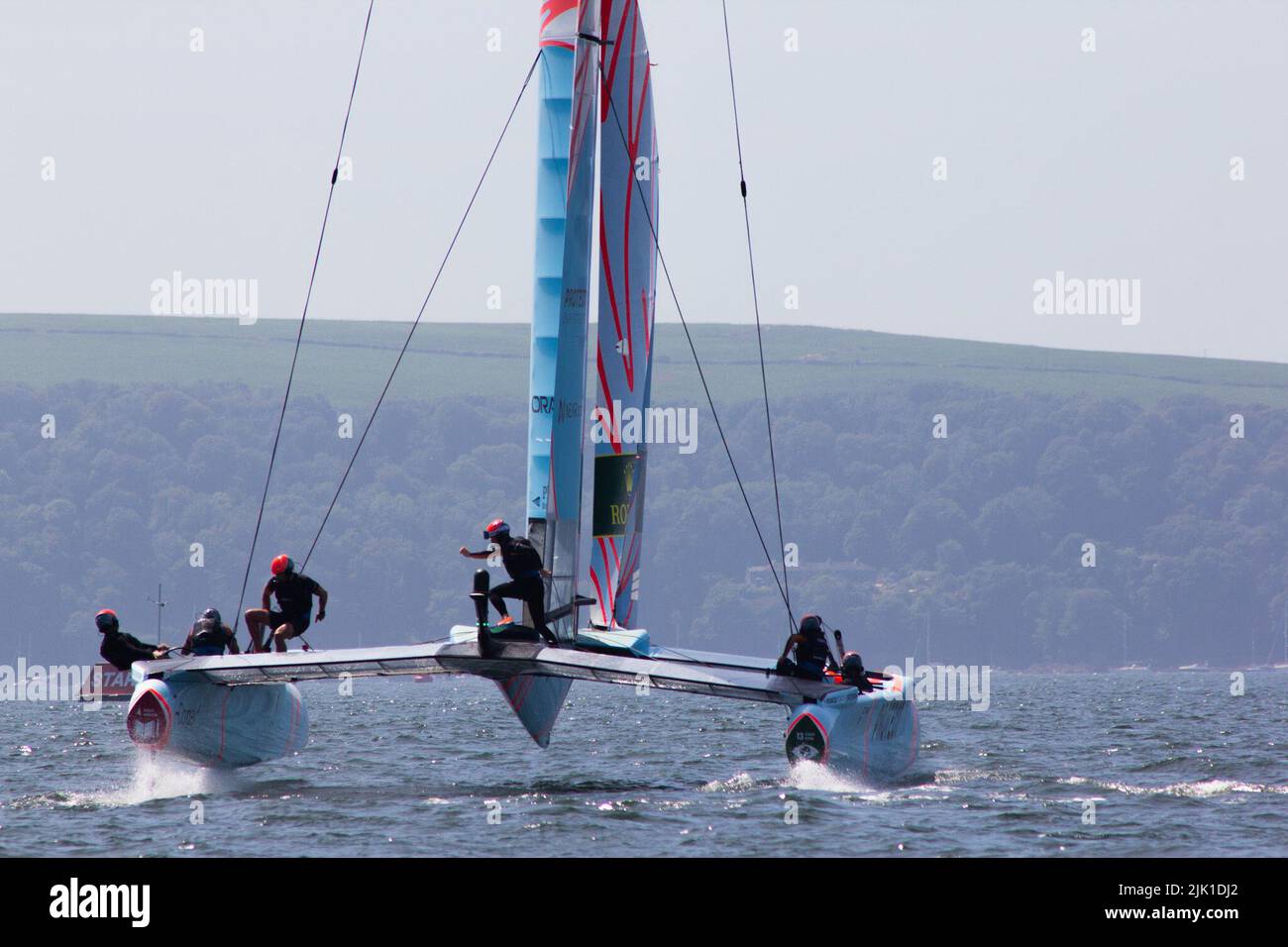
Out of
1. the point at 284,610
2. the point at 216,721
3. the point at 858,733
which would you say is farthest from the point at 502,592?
the point at 858,733

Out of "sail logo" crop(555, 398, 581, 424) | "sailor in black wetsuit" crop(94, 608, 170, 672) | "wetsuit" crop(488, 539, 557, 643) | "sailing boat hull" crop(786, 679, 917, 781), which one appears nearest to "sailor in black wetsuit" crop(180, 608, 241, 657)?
"sailor in black wetsuit" crop(94, 608, 170, 672)

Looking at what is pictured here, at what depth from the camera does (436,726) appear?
3572cm

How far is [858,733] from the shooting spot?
1853 centimetres

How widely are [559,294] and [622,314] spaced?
118 inches

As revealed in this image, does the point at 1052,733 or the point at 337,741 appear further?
the point at 1052,733

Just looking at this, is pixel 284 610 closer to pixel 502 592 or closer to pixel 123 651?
pixel 123 651

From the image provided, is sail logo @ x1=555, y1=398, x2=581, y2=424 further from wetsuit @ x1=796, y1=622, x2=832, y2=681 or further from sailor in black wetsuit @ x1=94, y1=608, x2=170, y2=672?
sailor in black wetsuit @ x1=94, y1=608, x2=170, y2=672

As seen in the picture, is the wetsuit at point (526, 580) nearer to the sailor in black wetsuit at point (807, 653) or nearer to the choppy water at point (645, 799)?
the choppy water at point (645, 799)

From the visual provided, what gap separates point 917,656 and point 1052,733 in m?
136

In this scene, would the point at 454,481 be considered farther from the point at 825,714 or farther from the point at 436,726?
the point at 825,714

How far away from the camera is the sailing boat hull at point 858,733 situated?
1742 centimetres

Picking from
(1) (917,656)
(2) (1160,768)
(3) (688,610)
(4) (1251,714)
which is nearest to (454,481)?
(3) (688,610)

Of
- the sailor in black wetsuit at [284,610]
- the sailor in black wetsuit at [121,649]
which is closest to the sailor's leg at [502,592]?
the sailor in black wetsuit at [284,610]
